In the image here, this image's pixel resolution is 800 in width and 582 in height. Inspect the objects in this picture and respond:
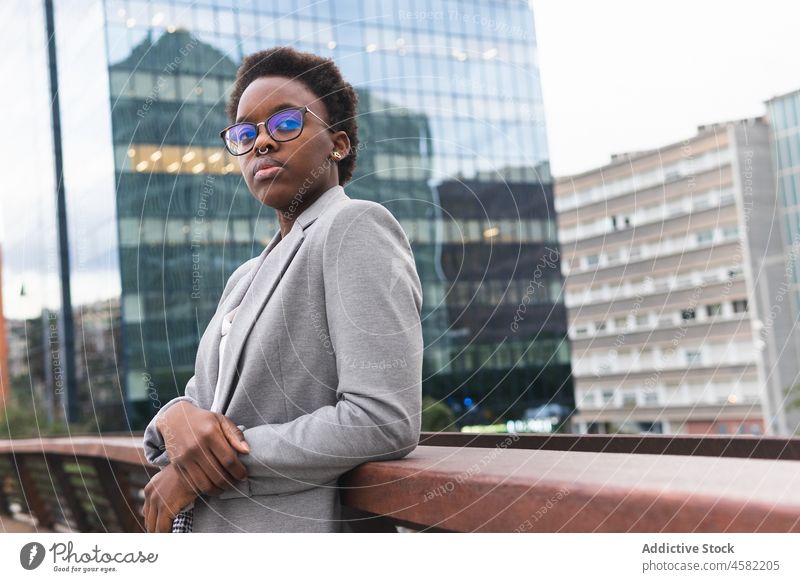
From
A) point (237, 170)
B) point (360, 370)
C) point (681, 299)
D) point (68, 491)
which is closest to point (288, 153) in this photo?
point (360, 370)

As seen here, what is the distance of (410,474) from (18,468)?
2016mm

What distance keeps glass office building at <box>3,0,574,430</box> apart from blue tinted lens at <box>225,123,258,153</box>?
4.5 inches

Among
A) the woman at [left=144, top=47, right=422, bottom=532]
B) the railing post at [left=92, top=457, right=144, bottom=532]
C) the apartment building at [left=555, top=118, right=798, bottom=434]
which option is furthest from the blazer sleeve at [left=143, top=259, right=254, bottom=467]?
the apartment building at [left=555, top=118, right=798, bottom=434]

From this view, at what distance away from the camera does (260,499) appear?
2.02ft

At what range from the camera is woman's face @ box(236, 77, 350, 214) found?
68 cm

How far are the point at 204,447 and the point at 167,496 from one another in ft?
0.26

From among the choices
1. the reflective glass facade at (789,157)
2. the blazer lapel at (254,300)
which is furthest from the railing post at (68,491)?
the reflective glass facade at (789,157)

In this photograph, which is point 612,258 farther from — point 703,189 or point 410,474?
point 410,474

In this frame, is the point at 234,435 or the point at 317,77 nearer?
the point at 234,435

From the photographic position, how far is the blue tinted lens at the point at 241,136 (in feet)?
2.30

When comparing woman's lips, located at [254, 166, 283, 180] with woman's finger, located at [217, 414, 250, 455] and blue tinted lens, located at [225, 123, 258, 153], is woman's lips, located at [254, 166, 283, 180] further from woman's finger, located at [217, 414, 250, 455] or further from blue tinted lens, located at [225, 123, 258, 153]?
woman's finger, located at [217, 414, 250, 455]

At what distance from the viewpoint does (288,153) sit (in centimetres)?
68

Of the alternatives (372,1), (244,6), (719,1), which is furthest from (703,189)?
(719,1)

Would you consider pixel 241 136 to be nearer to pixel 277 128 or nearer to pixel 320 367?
pixel 277 128
